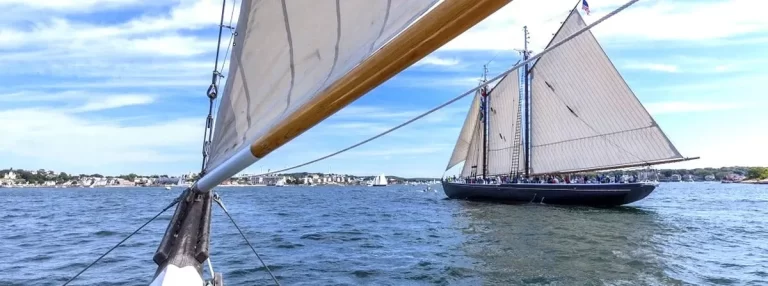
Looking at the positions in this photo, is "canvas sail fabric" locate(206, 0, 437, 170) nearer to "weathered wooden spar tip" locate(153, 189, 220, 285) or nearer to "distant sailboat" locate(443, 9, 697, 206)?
"weathered wooden spar tip" locate(153, 189, 220, 285)

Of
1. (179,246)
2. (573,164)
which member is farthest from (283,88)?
(573,164)

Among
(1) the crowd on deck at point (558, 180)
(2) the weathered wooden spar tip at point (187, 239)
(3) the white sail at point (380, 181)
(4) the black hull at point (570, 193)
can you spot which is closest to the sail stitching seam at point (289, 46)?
(2) the weathered wooden spar tip at point (187, 239)

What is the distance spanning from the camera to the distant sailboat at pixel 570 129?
3102cm

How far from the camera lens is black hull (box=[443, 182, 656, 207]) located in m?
33.0

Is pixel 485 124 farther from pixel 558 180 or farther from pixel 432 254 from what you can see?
pixel 432 254

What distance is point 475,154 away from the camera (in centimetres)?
5106

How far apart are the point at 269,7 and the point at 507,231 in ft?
57.0

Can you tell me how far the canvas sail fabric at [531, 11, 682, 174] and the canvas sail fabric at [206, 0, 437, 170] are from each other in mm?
30414

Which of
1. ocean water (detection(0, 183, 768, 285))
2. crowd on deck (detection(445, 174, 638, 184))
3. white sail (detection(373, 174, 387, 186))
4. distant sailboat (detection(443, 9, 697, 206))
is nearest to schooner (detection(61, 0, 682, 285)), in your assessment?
ocean water (detection(0, 183, 768, 285))

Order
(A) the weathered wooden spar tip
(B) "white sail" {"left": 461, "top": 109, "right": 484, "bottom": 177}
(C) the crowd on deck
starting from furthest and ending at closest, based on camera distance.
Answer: (B) "white sail" {"left": 461, "top": 109, "right": 484, "bottom": 177}, (C) the crowd on deck, (A) the weathered wooden spar tip

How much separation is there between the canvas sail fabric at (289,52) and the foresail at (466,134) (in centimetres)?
4553

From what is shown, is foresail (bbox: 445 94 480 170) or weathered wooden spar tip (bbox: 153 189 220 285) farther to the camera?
foresail (bbox: 445 94 480 170)

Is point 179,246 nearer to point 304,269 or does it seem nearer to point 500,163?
point 304,269

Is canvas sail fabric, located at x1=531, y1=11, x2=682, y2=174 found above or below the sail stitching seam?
above
